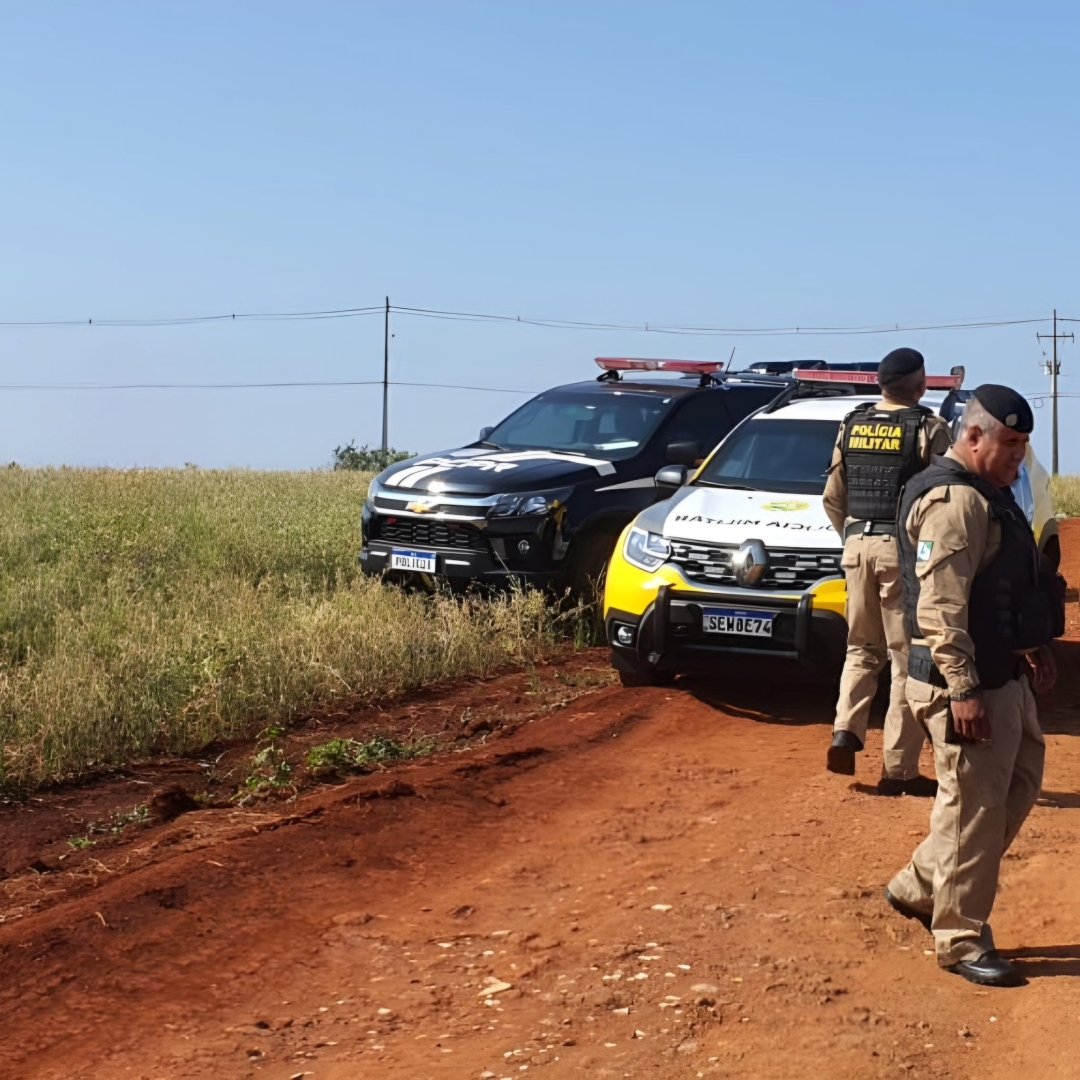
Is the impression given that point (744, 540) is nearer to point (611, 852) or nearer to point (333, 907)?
point (611, 852)

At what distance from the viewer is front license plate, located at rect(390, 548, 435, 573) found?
11.6m

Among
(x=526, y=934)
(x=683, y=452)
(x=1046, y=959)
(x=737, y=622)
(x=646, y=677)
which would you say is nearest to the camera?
(x=1046, y=959)

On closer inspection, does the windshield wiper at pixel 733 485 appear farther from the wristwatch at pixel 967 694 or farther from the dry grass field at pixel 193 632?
the wristwatch at pixel 967 694

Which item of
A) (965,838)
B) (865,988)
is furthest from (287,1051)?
(965,838)

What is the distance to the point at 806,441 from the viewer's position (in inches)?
387

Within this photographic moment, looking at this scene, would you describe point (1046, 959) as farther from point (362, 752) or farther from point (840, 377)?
point (840, 377)

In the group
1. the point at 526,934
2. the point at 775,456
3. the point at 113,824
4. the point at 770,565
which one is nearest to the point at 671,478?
the point at 775,456

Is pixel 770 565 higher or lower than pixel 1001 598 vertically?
lower

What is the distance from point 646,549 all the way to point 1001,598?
4.47 meters

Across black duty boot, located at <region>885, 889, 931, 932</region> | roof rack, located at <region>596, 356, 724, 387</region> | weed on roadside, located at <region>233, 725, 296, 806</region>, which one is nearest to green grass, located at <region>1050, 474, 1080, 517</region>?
roof rack, located at <region>596, 356, 724, 387</region>

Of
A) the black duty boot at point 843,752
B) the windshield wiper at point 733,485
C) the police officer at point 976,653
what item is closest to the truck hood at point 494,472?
the windshield wiper at point 733,485

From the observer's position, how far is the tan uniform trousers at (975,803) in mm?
4754

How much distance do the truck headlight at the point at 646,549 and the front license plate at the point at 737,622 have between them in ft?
1.59

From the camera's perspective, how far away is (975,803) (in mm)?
4770
